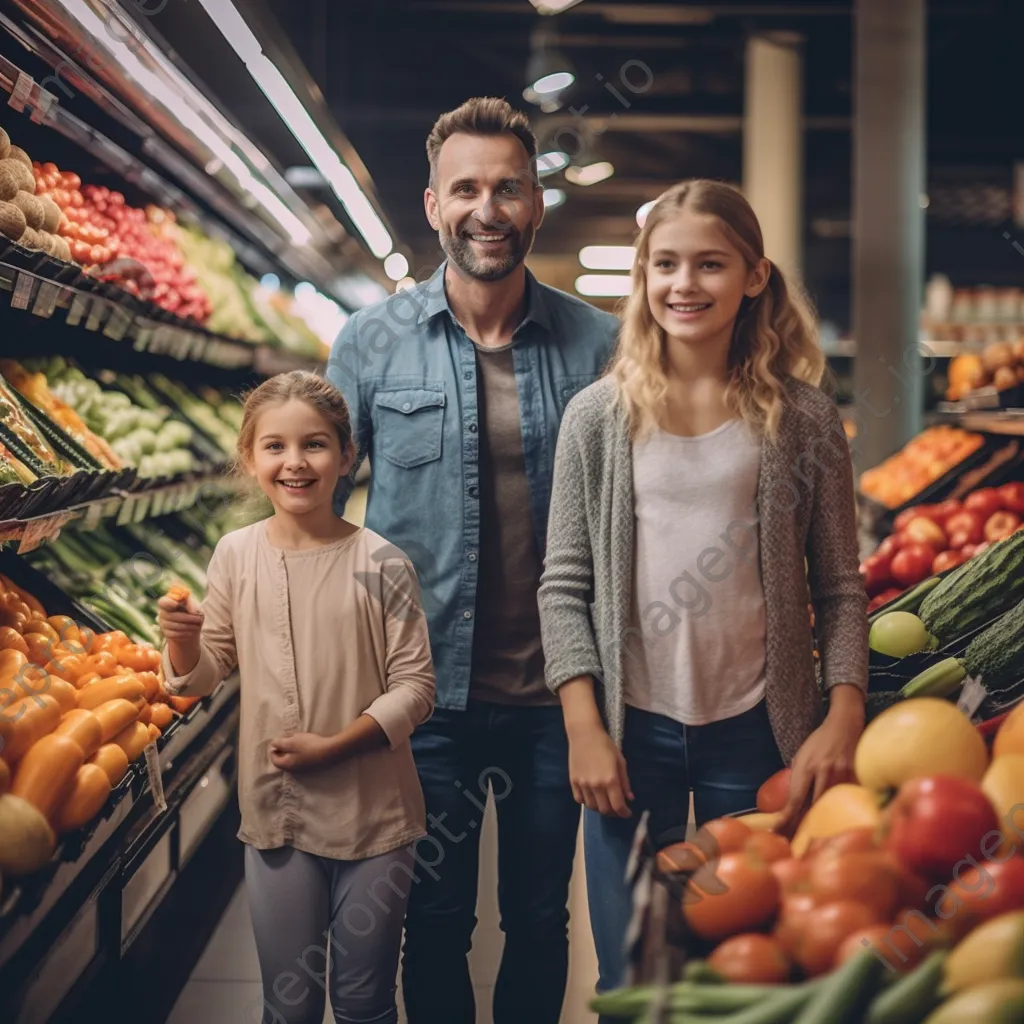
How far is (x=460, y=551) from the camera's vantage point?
2.18 meters

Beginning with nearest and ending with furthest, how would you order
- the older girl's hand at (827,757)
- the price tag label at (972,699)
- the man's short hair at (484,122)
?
the older girl's hand at (827,757)
the price tag label at (972,699)
the man's short hair at (484,122)

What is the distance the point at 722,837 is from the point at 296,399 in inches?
39.1

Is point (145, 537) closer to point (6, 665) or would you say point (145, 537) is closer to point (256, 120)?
point (6, 665)

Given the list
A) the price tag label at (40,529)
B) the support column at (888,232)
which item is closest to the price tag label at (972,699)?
the price tag label at (40,529)

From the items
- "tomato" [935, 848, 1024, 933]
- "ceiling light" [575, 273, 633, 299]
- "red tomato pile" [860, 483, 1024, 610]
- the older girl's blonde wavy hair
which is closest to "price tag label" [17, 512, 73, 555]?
the older girl's blonde wavy hair

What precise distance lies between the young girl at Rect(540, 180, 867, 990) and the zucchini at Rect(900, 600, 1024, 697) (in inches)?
10.5

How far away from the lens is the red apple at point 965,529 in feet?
11.3

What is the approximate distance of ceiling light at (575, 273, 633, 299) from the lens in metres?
21.0

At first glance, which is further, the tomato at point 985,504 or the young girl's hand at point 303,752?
the tomato at point 985,504

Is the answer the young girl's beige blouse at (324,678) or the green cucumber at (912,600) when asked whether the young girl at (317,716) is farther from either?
the green cucumber at (912,600)

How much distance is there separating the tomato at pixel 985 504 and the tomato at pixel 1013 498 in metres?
0.01

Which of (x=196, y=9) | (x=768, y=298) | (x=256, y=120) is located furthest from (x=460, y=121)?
(x=256, y=120)

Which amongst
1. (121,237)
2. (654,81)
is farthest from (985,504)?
(654,81)

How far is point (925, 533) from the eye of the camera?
348 cm
